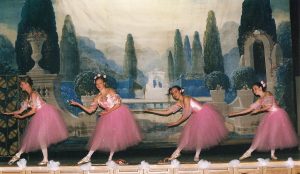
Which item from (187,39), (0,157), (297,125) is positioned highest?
(187,39)

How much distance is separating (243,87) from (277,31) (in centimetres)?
107

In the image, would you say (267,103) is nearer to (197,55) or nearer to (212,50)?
(212,50)

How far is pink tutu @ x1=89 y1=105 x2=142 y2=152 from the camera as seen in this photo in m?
6.23

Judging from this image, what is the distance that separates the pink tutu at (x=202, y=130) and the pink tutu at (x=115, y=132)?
80cm

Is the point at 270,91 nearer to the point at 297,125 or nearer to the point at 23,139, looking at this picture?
the point at 297,125

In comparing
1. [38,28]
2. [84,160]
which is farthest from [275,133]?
[38,28]

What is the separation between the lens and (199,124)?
628 cm

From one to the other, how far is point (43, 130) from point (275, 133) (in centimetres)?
357

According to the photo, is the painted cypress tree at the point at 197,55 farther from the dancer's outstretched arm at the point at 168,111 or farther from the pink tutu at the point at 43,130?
the pink tutu at the point at 43,130

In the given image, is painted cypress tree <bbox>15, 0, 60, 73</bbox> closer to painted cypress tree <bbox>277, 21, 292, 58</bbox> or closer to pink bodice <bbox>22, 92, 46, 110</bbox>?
pink bodice <bbox>22, 92, 46, 110</bbox>

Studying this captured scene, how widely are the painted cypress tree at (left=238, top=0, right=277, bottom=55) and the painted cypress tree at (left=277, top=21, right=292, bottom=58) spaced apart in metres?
0.18

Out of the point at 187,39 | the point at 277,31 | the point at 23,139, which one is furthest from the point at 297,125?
the point at 23,139

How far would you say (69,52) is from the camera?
257 inches

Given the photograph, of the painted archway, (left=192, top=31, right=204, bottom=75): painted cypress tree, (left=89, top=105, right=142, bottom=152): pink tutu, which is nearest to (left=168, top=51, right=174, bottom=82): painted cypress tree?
(left=192, top=31, right=204, bottom=75): painted cypress tree
